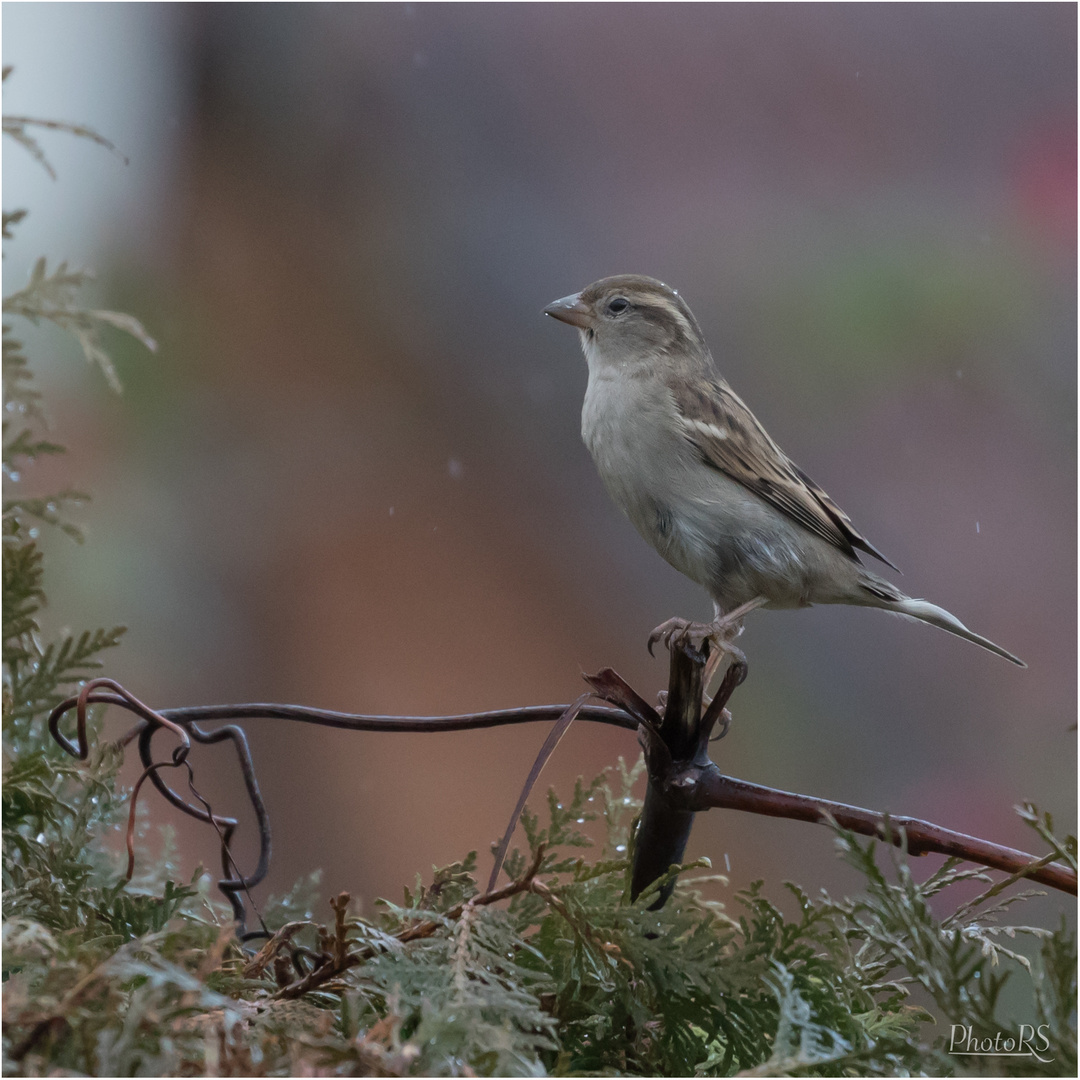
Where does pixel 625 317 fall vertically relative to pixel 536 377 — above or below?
below

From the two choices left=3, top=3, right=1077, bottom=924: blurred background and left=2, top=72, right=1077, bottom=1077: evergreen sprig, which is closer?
left=2, top=72, right=1077, bottom=1077: evergreen sprig

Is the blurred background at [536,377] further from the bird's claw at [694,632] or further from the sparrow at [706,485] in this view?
the bird's claw at [694,632]

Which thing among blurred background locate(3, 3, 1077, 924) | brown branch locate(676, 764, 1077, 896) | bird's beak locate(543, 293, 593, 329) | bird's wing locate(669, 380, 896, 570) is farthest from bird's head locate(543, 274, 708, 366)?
blurred background locate(3, 3, 1077, 924)

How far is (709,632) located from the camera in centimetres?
92

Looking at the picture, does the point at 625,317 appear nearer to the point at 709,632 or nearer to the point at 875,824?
the point at 709,632

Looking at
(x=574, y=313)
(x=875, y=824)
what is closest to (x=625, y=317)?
(x=574, y=313)

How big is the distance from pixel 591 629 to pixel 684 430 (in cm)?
247

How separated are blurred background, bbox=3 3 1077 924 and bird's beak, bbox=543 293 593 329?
1.86 metres

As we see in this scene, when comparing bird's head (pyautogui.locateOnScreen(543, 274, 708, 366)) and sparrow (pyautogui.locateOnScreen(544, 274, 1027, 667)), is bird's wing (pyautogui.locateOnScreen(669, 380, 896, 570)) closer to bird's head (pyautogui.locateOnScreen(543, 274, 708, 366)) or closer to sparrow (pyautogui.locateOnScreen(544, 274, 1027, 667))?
sparrow (pyautogui.locateOnScreen(544, 274, 1027, 667))

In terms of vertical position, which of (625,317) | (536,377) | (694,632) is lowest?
(694,632)

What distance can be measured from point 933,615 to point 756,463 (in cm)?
32

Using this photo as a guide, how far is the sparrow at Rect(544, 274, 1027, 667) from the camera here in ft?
3.98

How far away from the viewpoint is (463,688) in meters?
3.67

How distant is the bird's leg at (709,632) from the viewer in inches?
31.5
